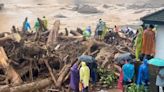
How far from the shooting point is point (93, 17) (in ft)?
132

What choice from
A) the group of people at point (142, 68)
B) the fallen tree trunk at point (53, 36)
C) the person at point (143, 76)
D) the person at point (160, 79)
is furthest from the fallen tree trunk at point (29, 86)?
the fallen tree trunk at point (53, 36)

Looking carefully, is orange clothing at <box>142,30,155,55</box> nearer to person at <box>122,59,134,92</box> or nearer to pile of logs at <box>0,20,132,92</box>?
person at <box>122,59,134,92</box>

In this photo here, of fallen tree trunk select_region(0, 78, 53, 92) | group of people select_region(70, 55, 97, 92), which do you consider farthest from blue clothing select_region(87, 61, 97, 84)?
fallen tree trunk select_region(0, 78, 53, 92)

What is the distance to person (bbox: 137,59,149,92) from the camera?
13172 mm

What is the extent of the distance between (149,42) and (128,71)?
179 cm

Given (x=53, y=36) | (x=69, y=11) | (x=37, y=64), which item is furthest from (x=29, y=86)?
(x=69, y=11)

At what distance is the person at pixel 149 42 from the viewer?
14.6 m

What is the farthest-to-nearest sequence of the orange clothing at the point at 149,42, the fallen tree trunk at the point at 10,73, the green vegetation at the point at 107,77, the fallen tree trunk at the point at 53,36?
the fallen tree trunk at the point at 53,36, the green vegetation at the point at 107,77, the orange clothing at the point at 149,42, the fallen tree trunk at the point at 10,73

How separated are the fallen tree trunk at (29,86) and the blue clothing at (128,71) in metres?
2.68

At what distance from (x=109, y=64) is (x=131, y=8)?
102 feet

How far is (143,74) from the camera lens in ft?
43.7

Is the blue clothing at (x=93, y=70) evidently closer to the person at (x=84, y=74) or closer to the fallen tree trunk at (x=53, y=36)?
the person at (x=84, y=74)

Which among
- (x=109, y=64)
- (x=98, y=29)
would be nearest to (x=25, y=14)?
(x=98, y=29)

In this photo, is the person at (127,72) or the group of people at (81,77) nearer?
the group of people at (81,77)
